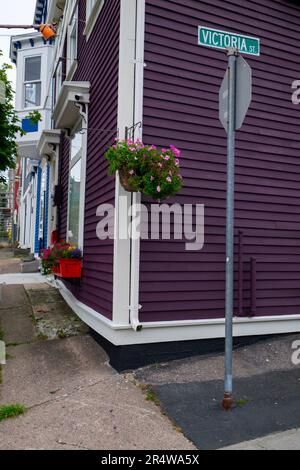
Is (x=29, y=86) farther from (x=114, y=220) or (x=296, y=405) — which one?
(x=296, y=405)

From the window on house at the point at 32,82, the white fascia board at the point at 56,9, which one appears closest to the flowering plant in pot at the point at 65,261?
the white fascia board at the point at 56,9

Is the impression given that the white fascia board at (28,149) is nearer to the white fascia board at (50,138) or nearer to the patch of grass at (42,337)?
the white fascia board at (50,138)

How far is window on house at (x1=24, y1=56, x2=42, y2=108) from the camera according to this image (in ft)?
46.8

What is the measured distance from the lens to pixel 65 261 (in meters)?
6.42

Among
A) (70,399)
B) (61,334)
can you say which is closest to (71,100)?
(61,334)

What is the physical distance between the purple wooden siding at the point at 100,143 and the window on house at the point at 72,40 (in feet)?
5.84

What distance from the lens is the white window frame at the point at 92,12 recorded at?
6347 millimetres

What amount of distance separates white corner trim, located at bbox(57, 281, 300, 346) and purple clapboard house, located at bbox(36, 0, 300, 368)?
0.01 metres

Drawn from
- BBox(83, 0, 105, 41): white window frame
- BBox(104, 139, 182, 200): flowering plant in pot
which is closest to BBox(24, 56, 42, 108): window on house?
BBox(83, 0, 105, 41): white window frame

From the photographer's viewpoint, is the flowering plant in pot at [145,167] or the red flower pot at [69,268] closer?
the flowering plant in pot at [145,167]

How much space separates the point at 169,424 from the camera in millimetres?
3684

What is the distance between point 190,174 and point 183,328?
72.9 inches

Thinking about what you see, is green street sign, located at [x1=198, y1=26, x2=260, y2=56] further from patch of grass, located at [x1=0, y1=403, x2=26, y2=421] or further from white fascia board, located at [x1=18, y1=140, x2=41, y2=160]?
white fascia board, located at [x1=18, y1=140, x2=41, y2=160]
